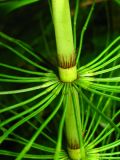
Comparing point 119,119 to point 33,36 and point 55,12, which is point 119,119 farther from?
point 55,12

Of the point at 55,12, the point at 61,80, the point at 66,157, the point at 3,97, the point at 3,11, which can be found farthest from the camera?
the point at 3,97

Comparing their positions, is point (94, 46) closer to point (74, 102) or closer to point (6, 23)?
point (6, 23)

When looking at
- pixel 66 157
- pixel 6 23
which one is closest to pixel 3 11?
pixel 66 157

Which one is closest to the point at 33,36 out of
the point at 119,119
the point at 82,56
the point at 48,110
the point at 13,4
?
the point at 82,56

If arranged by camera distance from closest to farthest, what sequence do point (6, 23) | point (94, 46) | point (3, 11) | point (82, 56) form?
point (3, 11) → point (6, 23) → point (82, 56) → point (94, 46)

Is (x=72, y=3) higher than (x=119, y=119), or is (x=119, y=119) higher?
(x=72, y=3)

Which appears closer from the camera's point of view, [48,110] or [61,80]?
[61,80]

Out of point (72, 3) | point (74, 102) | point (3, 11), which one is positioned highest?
point (72, 3)
